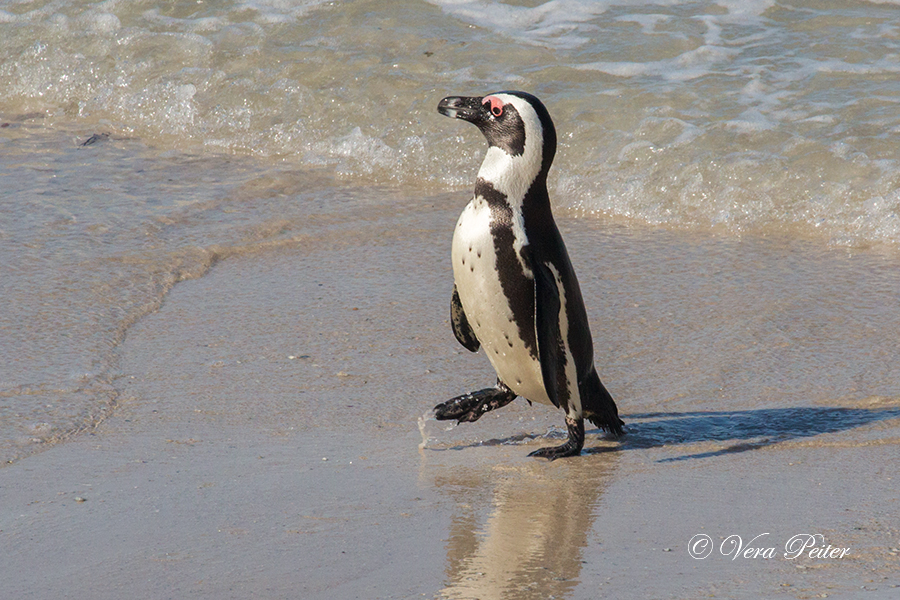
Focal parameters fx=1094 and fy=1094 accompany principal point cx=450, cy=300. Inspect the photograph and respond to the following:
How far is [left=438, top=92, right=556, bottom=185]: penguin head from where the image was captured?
3205mm

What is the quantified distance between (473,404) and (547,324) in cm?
39

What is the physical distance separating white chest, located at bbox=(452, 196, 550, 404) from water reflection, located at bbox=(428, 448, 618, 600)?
0.26 meters

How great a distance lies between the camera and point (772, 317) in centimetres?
420

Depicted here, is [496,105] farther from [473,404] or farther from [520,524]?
[520,524]

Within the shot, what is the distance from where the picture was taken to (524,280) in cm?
315

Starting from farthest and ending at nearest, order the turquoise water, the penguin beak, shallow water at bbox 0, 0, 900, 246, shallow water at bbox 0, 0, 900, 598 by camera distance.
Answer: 1. shallow water at bbox 0, 0, 900, 246
2. the turquoise water
3. the penguin beak
4. shallow water at bbox 0, 0, 900, 598

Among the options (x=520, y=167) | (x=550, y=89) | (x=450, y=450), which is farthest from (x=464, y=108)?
(x=550, y=89)

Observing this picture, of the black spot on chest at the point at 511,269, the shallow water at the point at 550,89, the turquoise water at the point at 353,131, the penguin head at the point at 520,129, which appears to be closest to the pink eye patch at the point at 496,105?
the penguin head at the point at 520,129

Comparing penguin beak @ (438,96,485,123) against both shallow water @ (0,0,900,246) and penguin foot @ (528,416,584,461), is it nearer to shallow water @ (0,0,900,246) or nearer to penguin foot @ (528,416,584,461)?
penguin foot @ (528,416,584,461)

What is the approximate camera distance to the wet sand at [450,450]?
2363mm

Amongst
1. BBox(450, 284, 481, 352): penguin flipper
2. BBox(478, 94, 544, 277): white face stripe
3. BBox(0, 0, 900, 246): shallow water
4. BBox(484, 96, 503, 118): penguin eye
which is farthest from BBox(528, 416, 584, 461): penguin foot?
BBox(0, 0, 900, 246): shallow water

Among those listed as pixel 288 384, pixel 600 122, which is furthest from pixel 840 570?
pixel 600 122

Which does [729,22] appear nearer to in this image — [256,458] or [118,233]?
[118,233]

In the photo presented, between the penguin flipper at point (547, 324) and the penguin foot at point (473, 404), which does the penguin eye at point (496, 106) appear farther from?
the penguin foot at point (473, 404)
